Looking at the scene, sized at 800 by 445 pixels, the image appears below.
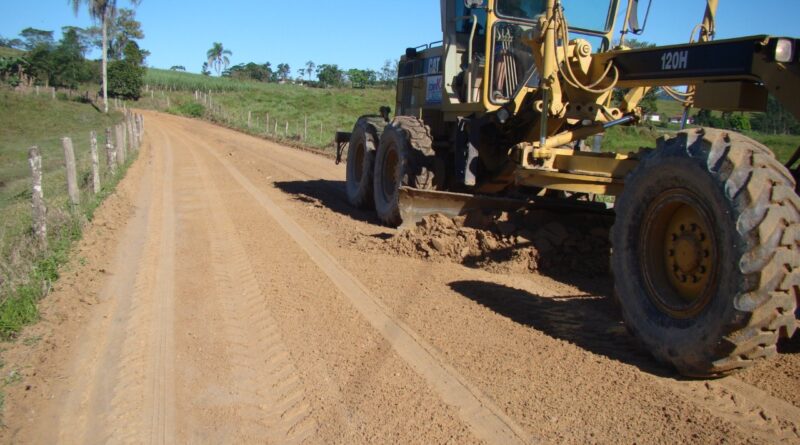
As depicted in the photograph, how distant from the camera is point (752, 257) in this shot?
12.1 ft

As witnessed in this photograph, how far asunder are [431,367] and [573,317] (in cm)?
163

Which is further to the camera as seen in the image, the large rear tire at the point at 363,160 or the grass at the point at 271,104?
the grass at the point at 271,104

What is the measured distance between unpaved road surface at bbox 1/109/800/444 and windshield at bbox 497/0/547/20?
3338mm

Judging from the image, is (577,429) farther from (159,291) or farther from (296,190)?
(296,190)

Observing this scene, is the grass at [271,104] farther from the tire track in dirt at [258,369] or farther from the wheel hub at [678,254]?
the wheel hub at [678,254]

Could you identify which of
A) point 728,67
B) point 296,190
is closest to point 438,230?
point 728,67

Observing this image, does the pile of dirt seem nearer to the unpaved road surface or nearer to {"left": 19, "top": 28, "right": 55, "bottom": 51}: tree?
the unpaved road surface

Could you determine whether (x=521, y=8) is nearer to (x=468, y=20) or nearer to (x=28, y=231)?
(x=468, y=20)

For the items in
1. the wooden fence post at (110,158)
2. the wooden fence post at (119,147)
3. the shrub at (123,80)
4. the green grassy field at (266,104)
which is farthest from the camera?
the shrub at (123,80)

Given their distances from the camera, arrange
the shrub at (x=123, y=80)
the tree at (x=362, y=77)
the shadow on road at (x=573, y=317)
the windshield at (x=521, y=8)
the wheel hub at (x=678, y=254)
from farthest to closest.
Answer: the tree at (x=362, y=77), the shrub at (x=123, y=80), the windshield at (x=521, y=8), the shadow on road at (x=573, y=317), the wheel hub at (x=678, y=254)

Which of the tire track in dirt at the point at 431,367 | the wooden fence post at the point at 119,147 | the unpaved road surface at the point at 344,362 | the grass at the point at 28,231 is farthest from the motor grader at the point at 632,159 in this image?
the wooden fence post at the point at 119,147

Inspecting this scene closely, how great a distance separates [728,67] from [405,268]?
376 centimetres

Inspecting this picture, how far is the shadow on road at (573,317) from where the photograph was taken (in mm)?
4680

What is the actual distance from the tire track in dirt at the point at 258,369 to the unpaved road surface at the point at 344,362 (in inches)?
0.6
